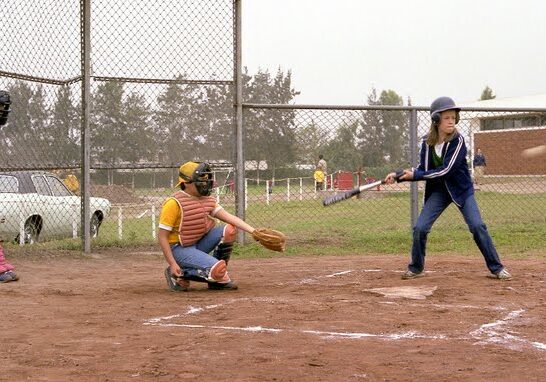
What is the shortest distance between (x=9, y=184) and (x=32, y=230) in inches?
32.4

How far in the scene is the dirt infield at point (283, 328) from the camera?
16.0ft

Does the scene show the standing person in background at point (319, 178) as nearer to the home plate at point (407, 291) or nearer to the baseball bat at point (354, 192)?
the baseball bat at point (354, 192)

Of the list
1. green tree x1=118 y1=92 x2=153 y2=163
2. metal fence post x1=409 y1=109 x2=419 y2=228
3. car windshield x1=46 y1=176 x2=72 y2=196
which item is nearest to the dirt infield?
green tree x1=118 y1=92 x2=153 y2=163

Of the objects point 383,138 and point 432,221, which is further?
point 383,138

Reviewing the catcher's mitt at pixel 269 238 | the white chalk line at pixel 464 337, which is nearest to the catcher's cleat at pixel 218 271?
the catcher's mitt at pixel 269 238

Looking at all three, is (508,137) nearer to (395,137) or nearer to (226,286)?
(395,137)

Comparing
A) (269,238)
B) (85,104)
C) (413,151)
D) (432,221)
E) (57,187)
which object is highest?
(85,104)

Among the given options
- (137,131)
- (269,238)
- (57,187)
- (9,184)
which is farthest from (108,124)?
(269,238)

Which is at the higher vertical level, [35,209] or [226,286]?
[35,209]

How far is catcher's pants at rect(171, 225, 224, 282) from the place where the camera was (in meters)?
8.40

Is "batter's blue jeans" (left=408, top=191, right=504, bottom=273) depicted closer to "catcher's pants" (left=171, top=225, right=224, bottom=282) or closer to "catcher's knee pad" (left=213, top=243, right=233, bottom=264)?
"catcher's knee pad" (left=213, top=243, right=233, bottom=264)

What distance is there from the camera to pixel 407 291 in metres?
8.02

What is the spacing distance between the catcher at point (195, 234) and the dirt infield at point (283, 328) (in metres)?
0.20

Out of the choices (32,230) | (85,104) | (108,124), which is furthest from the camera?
(32,230)
